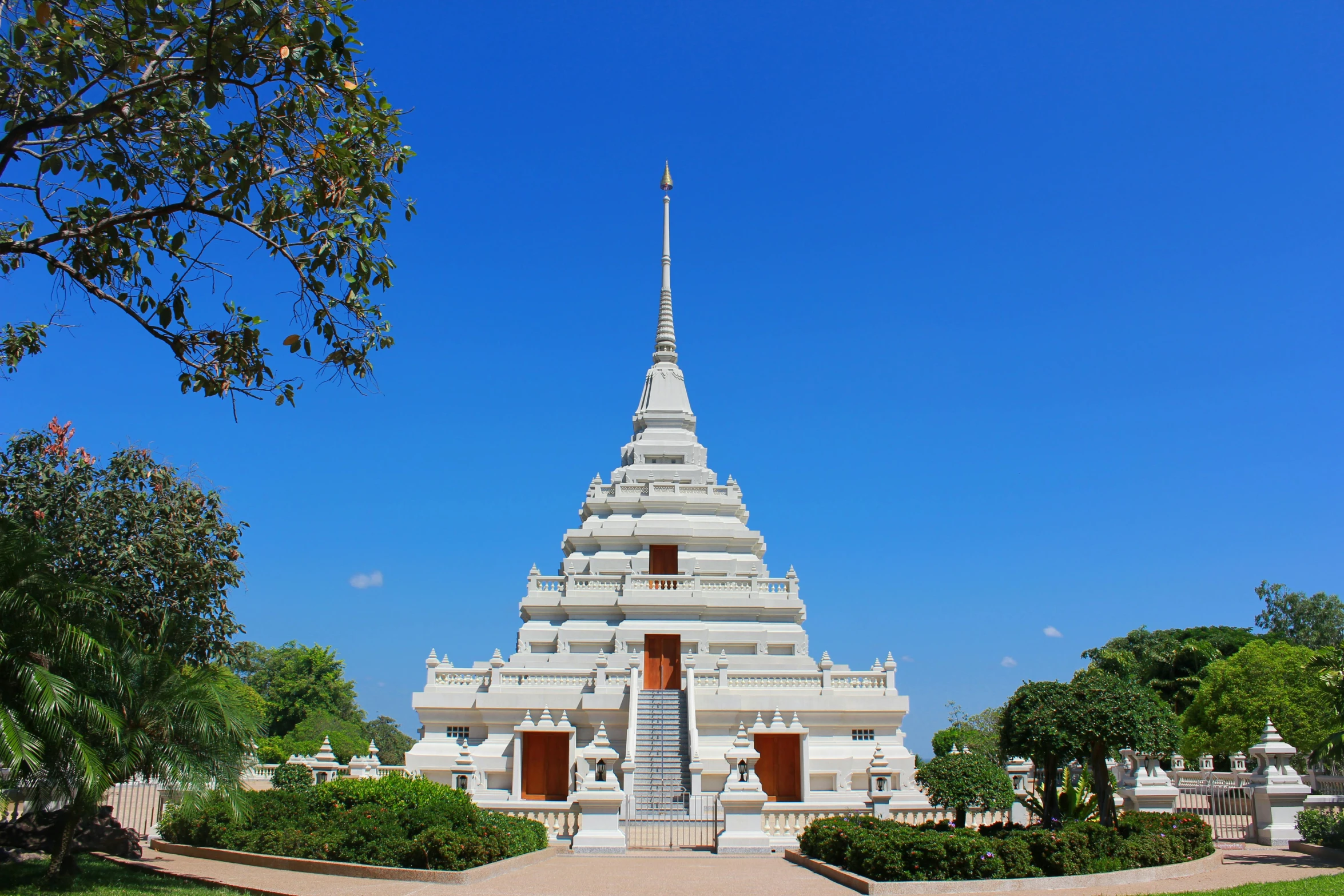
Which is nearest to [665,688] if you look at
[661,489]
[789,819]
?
[661,489]

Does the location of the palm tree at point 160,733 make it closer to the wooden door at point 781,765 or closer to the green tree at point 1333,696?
the wooden door at point 781,765

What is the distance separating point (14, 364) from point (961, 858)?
16.6 meters

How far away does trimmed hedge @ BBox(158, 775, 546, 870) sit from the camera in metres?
18.3

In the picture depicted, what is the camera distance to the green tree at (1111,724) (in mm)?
18703

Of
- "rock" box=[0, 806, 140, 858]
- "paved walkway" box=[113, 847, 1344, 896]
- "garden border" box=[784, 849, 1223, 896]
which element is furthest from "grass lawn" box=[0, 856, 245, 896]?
"garden border" box=[784, 849, 1223, 896]

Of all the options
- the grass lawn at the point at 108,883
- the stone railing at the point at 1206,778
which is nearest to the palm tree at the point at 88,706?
the grass lawn at the point at 108,883

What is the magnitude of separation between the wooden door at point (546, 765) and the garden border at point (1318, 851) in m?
19.4

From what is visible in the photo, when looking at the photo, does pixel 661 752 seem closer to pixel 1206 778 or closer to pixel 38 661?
pixel 1206 778

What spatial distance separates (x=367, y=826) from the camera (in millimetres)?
19125

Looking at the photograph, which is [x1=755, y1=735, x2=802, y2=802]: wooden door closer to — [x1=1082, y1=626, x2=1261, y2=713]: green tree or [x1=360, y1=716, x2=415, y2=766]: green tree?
[x1=1082, y1=626, x2=1261, y2=713]: green tree

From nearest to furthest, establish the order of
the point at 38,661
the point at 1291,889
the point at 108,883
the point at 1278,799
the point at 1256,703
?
the point at 38,661 → the point at 1291,889 → the point at 108,883 → the point at 1278,799 → the point at 1256,703

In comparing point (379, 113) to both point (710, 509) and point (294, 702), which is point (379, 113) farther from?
point (294, 702)

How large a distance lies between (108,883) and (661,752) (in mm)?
16471

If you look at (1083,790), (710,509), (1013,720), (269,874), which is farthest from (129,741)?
(710,509)
